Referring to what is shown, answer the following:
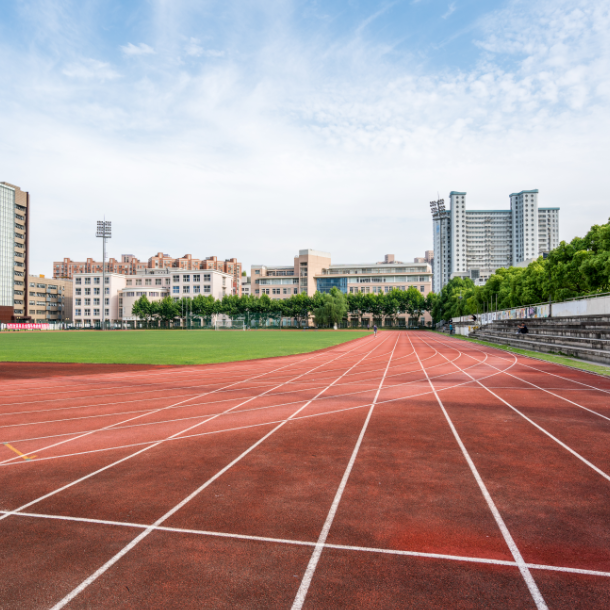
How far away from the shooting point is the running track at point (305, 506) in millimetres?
3355

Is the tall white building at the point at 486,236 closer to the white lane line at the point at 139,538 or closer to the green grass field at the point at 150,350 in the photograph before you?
the green grass field at the point at 150,350

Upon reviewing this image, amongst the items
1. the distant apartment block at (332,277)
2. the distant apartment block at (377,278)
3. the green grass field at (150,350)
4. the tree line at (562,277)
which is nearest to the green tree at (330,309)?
the distant apartment block at (332,277)

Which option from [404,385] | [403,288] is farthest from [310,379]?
[403,288]

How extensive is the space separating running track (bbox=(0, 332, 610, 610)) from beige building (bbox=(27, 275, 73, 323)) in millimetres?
126349

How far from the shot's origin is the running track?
336 centimetres

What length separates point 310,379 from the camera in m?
14.6

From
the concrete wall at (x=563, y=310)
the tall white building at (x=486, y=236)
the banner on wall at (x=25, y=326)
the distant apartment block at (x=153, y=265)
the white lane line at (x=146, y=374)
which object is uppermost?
the tall white building at (x=486, y=236)

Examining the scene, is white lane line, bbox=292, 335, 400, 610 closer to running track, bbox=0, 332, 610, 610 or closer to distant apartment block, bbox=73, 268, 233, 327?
running track, bbox=0, 332, 610, 610

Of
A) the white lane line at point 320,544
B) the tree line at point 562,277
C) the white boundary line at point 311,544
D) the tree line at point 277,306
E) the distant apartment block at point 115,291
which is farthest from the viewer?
the distant apartment block at point 115,291

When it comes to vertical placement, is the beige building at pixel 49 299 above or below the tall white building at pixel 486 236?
below

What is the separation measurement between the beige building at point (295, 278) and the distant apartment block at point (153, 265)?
40290 mm

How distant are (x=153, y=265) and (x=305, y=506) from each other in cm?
18150

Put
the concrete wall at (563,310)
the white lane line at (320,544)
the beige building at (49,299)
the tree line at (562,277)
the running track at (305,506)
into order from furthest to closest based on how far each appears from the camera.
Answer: the beige building at (49,299) < the tree line at (562,277) < the concrete wall at (563,310) < the running track at (305,506) < the white lane line at (320,544)

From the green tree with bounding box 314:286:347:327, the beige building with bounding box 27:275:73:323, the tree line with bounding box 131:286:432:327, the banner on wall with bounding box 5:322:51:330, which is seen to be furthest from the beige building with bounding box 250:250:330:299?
the beige building with bounding box 27:275:73:323
